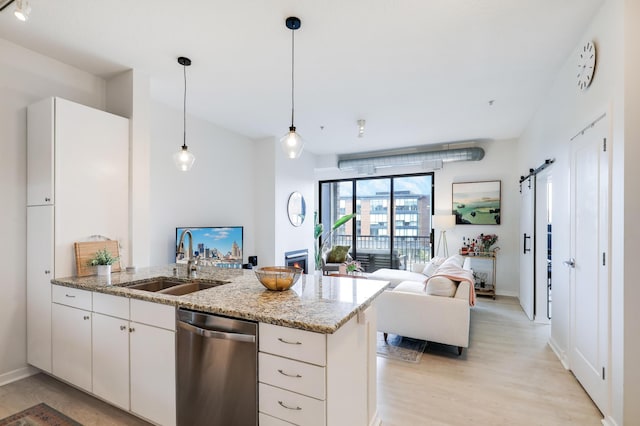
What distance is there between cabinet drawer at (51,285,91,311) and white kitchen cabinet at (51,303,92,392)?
0.11 ft

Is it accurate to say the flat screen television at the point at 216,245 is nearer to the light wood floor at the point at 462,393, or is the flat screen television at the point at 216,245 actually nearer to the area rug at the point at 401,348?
the light wood floor at the point at 462,393

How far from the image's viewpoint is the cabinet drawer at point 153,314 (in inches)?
72.0

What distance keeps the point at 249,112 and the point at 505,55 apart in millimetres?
2960

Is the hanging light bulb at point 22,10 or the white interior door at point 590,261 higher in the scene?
the hanging light bulb at point 22,10

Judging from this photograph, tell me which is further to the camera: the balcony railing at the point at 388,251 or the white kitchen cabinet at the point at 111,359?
the balcony railing at the point at 388,251

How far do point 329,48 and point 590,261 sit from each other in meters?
2.61

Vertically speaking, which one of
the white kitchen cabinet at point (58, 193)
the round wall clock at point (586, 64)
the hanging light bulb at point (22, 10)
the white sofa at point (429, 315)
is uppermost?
the round wall clock at point (586, 64)

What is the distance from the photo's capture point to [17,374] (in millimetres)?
2590

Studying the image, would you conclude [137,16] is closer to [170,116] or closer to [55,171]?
[55,171]

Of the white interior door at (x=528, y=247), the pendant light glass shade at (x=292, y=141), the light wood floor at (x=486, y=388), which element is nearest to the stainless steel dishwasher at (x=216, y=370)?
the light wood floor at (x=486, y=388)

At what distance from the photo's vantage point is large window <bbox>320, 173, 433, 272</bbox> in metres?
6.54

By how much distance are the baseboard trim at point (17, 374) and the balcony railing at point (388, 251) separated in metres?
5.59

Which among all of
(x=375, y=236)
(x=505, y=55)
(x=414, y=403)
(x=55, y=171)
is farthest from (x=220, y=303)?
(x=375, y=236)

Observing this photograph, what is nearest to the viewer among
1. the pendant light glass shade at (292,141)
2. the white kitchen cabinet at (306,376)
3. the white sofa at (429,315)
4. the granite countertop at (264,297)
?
the white kitchen cabinet at (306,376)
